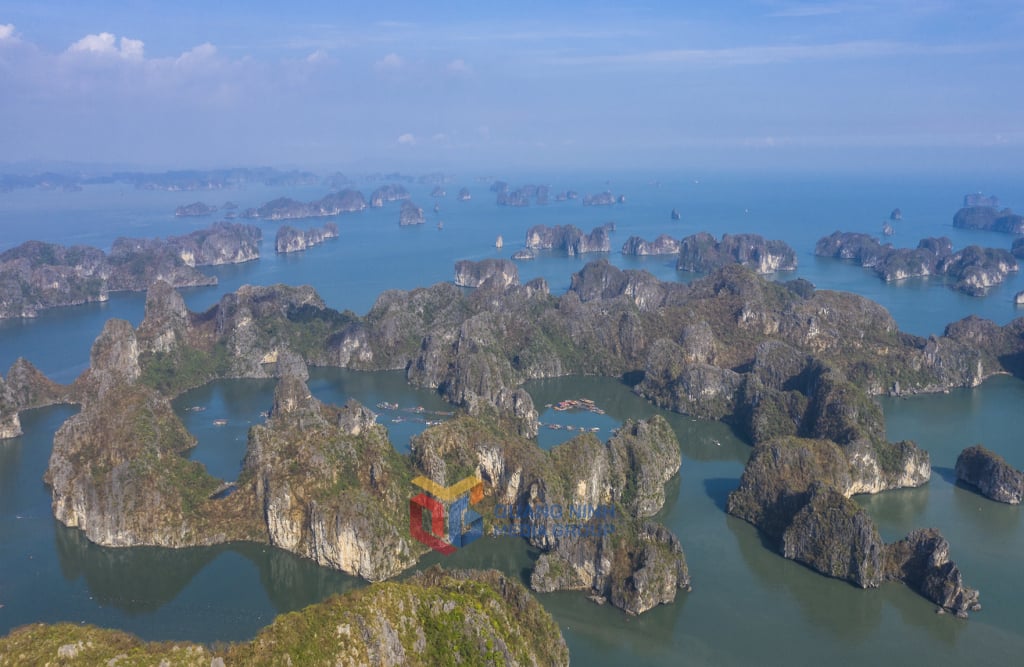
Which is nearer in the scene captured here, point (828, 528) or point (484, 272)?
point (828, 528)

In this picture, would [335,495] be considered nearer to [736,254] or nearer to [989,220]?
[736,254]

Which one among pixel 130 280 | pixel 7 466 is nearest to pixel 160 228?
pixel 130 280

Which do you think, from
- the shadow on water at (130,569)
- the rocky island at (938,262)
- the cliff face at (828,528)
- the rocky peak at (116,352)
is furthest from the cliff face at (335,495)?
the rocky island at (938,262)

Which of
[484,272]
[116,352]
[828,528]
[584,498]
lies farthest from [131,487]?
[484,272]

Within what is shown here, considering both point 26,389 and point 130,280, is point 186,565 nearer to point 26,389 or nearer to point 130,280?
point 26,389

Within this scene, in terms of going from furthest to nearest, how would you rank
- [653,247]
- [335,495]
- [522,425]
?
[653,247] < [522,425] < [335,495]

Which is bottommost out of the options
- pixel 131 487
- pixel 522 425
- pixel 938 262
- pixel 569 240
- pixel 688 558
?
pixel 688 558

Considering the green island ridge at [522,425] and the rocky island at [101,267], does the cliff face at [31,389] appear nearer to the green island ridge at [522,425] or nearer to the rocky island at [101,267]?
the green island ridge at [522,425]
